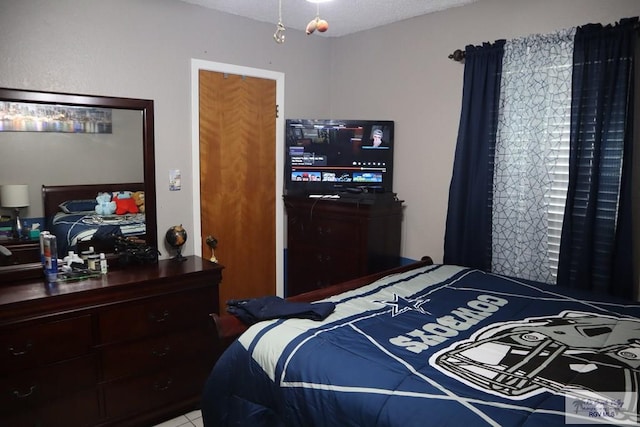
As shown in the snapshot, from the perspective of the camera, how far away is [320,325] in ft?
6.06

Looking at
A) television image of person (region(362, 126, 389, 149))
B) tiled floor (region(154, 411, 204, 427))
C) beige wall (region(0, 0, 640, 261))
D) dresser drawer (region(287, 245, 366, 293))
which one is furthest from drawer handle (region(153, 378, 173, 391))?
television image of person (region(362, 126, 389, 149))

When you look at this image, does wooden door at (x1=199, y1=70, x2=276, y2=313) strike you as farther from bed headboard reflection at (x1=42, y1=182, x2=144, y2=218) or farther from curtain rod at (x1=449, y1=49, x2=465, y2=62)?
curtain rod at (x1=449, y1=49, x2=465, y2=62)

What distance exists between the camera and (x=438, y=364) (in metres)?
1.54

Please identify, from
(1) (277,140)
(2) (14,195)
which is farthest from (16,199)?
(1) (277,140)

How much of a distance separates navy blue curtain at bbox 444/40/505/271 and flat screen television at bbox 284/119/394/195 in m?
0.63

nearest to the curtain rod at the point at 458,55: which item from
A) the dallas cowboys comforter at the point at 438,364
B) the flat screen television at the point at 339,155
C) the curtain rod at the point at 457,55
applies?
the curtain rod at the point at 457,55

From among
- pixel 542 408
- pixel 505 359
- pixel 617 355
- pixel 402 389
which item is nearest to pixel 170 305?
pixel 402 389

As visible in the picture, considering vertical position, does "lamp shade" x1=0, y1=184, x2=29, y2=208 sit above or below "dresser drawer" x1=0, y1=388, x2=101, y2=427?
above

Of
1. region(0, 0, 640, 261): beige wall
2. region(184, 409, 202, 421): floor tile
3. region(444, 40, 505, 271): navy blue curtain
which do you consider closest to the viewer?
region(0, 0, 640, 261): beige wall

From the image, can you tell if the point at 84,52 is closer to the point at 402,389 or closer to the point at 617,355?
the point at 402,389

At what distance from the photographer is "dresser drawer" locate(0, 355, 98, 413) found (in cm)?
204

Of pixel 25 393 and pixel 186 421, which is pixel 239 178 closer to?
pixel 186 421

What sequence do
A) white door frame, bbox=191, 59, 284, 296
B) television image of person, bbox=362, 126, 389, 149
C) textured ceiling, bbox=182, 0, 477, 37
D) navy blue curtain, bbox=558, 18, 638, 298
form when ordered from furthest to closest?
television image of person, bbox=362, 126, 389, 149, white door frame, bbox=191, 59, 284, 296, textured ceiling, bbox=182, 0, 477, 37, navy blue curtain, bbox=558, 18, 638, 298

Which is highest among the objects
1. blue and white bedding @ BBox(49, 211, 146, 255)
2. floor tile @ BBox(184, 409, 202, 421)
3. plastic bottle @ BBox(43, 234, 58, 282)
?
blue and white bedding @ BBox(49, 211, 146, 255)
